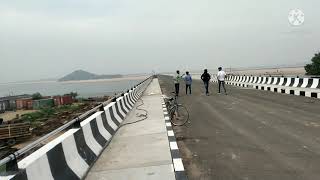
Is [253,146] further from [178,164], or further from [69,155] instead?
[69,155]

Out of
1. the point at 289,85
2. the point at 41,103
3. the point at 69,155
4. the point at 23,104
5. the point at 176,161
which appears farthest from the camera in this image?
the point at 23,104

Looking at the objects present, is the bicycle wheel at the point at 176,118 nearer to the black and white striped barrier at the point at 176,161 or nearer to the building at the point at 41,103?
the black and white striped barrier at the point at 176,161

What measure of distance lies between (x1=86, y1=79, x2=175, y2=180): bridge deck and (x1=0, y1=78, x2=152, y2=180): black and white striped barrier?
205mm

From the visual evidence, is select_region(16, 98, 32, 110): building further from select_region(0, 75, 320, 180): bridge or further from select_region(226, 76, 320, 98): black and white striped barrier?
select_region(0, 75, 320, 180): bridge

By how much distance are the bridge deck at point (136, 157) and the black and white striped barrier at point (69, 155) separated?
205 mm

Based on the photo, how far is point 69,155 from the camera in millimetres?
6949

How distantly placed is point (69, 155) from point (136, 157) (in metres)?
2.06

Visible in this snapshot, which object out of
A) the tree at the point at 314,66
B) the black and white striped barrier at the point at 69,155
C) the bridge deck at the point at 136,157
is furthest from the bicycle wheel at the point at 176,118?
the tree at the point at 314,66

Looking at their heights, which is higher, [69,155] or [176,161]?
[69,155]

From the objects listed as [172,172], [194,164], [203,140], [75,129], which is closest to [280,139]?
[203,140]

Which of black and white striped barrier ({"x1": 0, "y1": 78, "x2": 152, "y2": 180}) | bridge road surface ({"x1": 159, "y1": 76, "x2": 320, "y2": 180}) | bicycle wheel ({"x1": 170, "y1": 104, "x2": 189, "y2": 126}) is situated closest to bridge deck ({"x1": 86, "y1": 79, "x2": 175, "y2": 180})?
black and white striped barrier ({"x1": 0, "y1": 78, "x2": 152, "y2": 180})

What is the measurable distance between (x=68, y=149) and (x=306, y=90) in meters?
19.4

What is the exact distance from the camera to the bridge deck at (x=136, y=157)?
7.31 m

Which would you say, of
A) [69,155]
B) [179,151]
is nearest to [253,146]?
[179,151]
